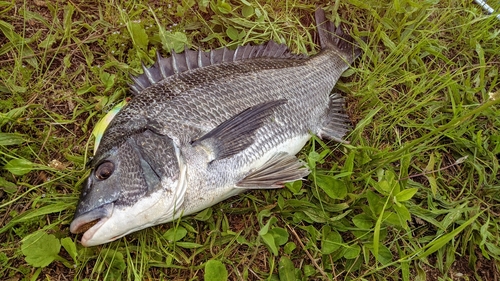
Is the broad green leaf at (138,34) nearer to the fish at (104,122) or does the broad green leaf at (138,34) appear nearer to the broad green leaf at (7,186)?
the fish at (104,122)

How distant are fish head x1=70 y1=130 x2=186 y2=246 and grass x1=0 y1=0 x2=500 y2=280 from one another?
13.0 inches

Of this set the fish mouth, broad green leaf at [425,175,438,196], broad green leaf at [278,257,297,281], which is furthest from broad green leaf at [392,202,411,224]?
the fish mouth

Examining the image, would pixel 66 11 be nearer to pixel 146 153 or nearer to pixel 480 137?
pixel 146 153

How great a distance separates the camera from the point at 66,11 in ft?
10.8

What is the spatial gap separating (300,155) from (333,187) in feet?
1.27

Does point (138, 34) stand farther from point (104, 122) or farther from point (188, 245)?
point (188, 245)

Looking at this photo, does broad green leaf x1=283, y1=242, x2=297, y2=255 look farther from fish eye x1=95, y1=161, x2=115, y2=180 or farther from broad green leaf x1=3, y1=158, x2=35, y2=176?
broad green leaf x1=3, y1=158, x2=35, y2=176

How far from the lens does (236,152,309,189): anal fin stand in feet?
8.73

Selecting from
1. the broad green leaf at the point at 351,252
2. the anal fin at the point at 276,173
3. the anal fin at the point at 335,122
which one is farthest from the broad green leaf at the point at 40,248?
the anal fin at the point at 335,122

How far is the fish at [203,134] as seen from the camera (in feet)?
7.67

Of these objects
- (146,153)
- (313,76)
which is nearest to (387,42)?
(313,76)

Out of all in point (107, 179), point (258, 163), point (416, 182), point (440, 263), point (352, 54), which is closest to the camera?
point (107, 179)

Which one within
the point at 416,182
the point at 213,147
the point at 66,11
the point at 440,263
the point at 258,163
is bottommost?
the point at 440,263

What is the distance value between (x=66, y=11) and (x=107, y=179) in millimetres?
1754
